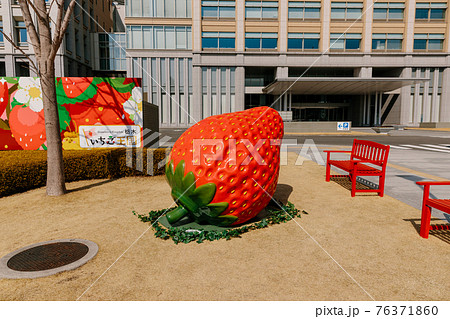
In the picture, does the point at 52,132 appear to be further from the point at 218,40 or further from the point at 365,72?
→ the point at 365,72

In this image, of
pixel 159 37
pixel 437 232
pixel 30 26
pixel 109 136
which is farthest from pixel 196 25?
pixel 437 232

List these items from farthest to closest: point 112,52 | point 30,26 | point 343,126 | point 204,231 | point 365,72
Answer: point 112,52 → point 365,72 → point 343,126 → point 30,26 → point 204,231

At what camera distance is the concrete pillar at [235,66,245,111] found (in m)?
38.7

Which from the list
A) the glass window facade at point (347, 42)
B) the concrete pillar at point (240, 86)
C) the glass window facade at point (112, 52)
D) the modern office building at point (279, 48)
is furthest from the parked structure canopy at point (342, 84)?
the glass window facade at point (112, 52)

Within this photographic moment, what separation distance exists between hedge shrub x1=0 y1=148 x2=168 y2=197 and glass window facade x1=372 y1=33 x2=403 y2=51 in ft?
131

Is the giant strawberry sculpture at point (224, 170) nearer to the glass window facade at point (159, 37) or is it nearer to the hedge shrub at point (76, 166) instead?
the hedge shrub at point (76, 166)

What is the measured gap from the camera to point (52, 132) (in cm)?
634

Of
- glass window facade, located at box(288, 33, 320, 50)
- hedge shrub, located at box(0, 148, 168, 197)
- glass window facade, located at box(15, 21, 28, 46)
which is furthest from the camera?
glass window facade, located at box(288, 33, 320, 50)

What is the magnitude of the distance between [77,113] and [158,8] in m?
35.4

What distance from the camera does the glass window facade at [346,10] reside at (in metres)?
37.3

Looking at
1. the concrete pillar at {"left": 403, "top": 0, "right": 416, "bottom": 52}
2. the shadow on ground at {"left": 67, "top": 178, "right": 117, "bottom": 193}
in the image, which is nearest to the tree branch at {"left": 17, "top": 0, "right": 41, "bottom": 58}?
the shadow on ground at {"left": 67, "top": 178, "right": 117, "bottom": 193}

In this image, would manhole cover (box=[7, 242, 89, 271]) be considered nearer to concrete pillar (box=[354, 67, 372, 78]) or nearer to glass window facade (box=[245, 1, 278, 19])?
glass window facade (box=[245, 1, 278, 19])

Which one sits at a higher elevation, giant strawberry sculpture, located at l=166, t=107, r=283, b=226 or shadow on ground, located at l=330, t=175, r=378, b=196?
giant strawberry sculpture, located at l=166, t=107, r=283, b=226
